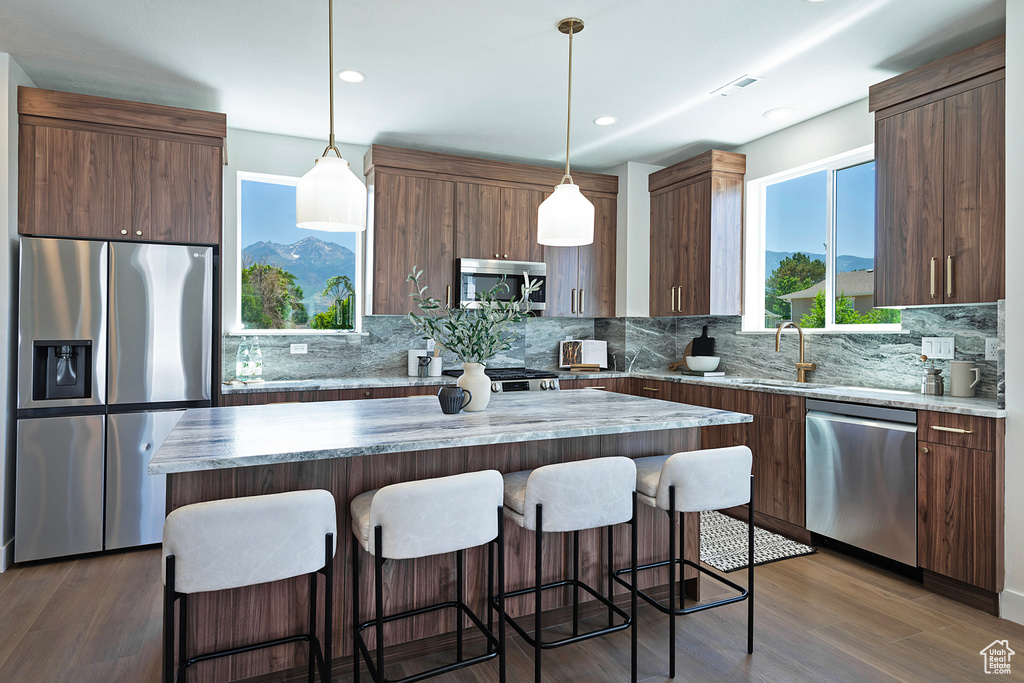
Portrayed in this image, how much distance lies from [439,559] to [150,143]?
3009mm

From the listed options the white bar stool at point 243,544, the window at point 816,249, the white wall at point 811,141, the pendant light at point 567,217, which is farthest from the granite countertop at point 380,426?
the white wall at point 811,141

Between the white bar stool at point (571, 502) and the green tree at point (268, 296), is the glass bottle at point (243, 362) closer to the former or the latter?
the green tree at point (268, 296)

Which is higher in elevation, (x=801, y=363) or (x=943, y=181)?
(x=943, y=181)

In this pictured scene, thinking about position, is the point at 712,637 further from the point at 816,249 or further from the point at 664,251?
the point at 664,251

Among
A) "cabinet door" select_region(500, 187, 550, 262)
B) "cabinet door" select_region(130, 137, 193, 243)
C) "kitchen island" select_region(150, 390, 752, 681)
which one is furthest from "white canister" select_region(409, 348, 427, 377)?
"kitchen island" select_region(150, 390, 752, 681)

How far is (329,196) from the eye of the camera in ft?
7.22

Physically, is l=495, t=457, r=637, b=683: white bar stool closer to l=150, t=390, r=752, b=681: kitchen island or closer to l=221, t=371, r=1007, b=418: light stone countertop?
l=150, t=390, r=752, b=681: kitchen island

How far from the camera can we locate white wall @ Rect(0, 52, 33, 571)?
311 centimetres

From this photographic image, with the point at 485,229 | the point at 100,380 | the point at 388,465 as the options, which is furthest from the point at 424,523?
the point at 485,229

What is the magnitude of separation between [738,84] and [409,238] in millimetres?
2473

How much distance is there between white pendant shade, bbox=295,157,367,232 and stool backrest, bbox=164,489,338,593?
105 cm

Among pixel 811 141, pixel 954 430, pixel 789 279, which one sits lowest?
pixel 954 430

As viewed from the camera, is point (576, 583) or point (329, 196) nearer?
point (329, 196)

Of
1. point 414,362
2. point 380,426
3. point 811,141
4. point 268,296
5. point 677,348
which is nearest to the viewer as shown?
point 380,426
